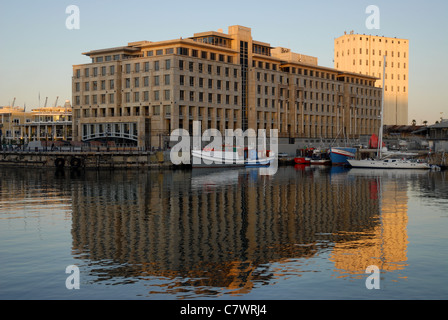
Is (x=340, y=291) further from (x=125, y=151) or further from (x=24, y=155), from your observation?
(x=24, y=155)

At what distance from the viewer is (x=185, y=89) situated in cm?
13962

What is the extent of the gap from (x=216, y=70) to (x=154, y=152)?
44.4m

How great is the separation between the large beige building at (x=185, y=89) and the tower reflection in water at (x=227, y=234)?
7804 centimetres

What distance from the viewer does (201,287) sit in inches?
896

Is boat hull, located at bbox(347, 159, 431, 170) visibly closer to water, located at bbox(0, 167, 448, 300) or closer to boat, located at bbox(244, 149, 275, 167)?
boat, located at bbox(244, 149, 275, 167)

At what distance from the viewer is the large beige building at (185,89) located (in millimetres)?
138625

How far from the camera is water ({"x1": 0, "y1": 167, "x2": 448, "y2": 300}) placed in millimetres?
22859

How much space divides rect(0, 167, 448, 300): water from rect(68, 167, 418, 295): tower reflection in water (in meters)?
0.09

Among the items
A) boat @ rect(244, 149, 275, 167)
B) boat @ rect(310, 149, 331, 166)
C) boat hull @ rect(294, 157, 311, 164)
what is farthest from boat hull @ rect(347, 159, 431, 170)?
boat hull @ rect(294, 157, 311, 164)
